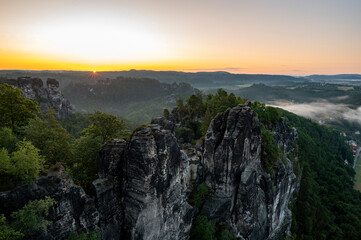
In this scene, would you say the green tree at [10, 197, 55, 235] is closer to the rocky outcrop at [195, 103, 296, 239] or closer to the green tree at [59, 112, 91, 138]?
the rocky outcrop at [195, 103, 296, 239]

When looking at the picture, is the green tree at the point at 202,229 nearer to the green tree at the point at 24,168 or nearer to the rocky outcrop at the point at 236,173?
the rocky outcrop at the point at 236,173

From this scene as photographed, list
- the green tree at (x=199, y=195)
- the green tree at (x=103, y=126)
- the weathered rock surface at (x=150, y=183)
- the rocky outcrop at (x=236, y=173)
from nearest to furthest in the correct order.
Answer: the weathered rock surface at (x=150, y=183), the green tree at (x=199, y=195), the green tree at (x=103, y=126), the rocky outcrop at (x=236, y=173)

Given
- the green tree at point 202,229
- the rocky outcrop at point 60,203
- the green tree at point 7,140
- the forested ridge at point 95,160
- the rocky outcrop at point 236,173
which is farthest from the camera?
the rocky outcrop at point 236,173

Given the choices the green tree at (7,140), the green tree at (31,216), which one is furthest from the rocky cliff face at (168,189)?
the green tree at (7,140)

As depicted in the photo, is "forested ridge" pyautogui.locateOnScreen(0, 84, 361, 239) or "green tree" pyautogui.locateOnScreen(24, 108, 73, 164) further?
"green tree" pyautogui.locateOnScreen(24, 108, 73, 164)

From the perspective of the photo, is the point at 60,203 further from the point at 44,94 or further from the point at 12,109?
the point at 44,94

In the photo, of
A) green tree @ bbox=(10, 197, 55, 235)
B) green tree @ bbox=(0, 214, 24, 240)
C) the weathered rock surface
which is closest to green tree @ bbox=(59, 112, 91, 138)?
the weathered rock surface
